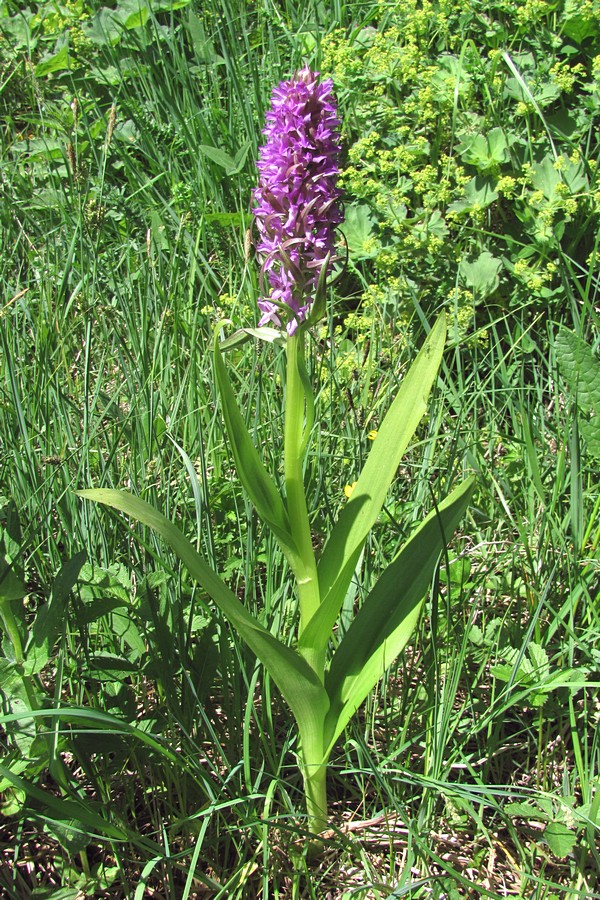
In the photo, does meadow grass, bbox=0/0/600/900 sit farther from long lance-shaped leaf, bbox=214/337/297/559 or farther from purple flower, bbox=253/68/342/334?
purple flower, bbox=253/68/342/334

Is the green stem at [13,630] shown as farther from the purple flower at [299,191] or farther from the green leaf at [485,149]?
the green leaf at [485,149]

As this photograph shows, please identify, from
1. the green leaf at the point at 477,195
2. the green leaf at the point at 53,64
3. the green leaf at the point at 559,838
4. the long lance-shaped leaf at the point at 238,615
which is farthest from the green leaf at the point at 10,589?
the green leaf at the point at 53,64

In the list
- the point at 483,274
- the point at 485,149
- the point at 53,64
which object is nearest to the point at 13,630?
the point at 483,274

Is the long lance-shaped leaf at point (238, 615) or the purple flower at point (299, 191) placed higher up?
the purple flower at point (299, 191)

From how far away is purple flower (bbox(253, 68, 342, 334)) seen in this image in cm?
139

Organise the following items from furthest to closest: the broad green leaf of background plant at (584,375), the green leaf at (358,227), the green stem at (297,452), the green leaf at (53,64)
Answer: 1. the green leaf at (53,64)
2. the green leaf at (358,227)
3. the broad green leaf of background plant at (584,375)
4. the green stem at (297,452)

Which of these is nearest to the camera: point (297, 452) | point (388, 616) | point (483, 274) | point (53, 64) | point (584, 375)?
point (297, 452)

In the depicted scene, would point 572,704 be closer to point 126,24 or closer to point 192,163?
point 192,163

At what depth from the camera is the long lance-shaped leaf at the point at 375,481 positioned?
1.51m

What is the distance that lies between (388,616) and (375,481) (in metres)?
0.27

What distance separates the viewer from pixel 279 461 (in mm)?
2207

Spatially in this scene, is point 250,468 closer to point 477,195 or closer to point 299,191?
point 299,191

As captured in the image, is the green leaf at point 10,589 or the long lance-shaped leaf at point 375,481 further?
the long lance-shaped leaf at point 375,481

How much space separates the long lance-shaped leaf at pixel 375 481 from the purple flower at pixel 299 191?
25 centimetres
